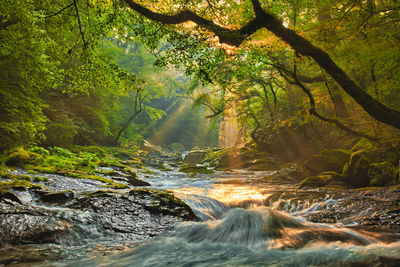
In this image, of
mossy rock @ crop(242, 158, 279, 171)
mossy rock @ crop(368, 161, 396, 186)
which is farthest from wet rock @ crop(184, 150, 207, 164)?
mossy rock @ crop(368, 161, 396, 186)

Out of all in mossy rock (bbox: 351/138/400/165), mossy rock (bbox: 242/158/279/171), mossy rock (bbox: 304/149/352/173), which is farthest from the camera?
mossy rock (bbox: 242/158/279/171)

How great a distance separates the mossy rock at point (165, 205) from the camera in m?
4.77

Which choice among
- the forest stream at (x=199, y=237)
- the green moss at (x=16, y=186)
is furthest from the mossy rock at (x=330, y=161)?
the green moss at (x=16, y=186)

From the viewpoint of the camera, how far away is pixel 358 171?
8141 millimetres

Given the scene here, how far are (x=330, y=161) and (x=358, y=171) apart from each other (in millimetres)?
2522

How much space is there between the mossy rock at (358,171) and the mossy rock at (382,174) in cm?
28

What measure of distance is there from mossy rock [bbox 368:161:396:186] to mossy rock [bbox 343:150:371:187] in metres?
0.28

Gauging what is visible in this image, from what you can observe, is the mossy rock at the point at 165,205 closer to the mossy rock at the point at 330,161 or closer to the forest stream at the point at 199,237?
the forest stream at the point at 199,237

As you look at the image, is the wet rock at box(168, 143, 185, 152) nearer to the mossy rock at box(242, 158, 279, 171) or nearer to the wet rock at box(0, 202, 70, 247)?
the mossy rock at box(242, 158, 279, 171)

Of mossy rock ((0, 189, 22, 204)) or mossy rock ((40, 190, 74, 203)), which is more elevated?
mossy rock ((0, 189, 22, 204))

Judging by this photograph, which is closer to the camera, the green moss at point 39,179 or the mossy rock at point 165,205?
the mossy rock at point 165,205

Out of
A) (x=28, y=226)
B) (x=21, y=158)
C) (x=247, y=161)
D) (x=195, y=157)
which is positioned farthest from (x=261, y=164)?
(x=28, y=226)

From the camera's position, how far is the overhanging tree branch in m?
6.03

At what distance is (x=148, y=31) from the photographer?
24.1ft
